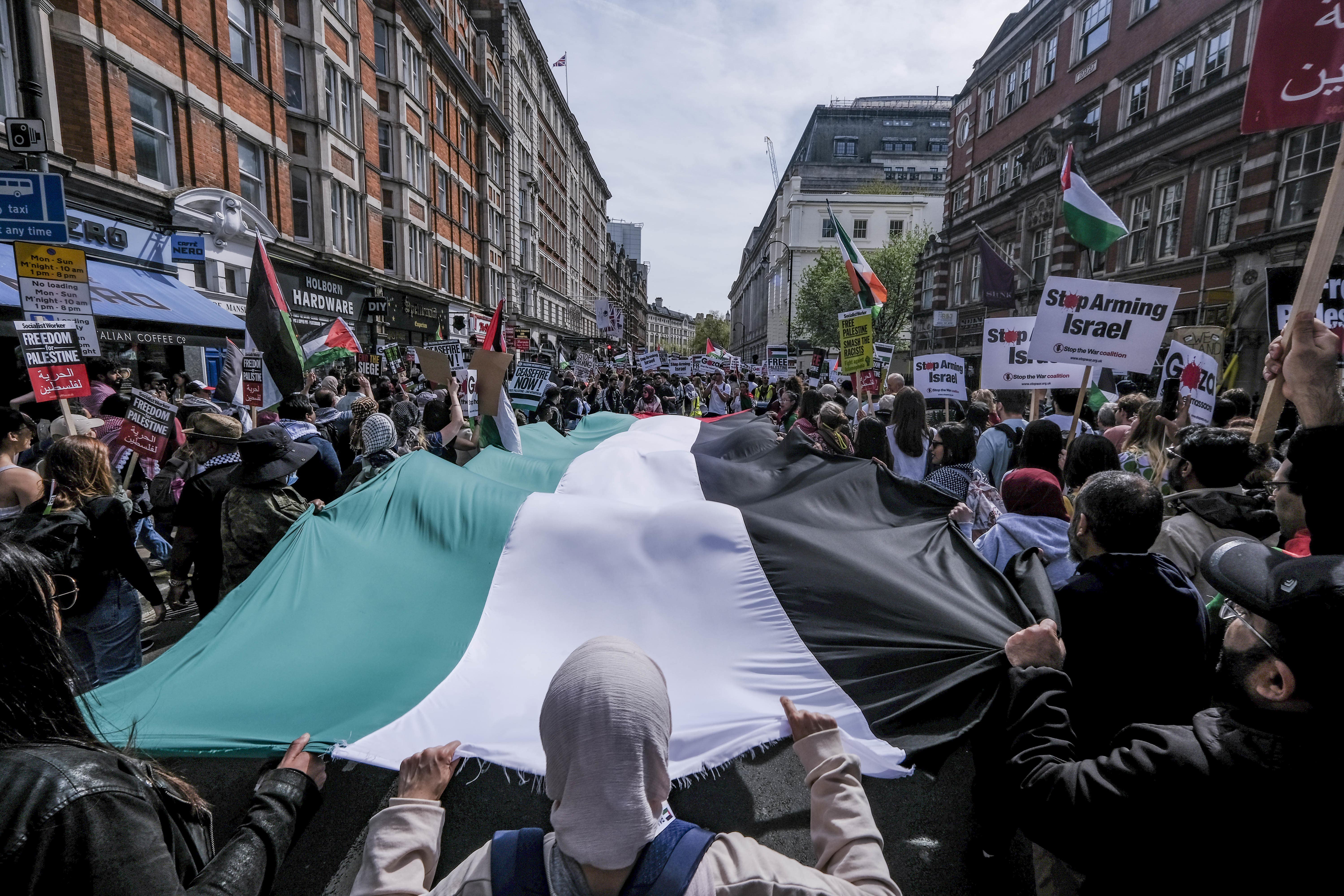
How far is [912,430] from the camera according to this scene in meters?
6.12

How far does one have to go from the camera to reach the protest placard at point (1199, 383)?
558cm

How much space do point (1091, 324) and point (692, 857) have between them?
5767mm

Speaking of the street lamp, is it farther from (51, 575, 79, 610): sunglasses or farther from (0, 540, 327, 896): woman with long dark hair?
(0, 540, 327, 896): woman with long dark hair

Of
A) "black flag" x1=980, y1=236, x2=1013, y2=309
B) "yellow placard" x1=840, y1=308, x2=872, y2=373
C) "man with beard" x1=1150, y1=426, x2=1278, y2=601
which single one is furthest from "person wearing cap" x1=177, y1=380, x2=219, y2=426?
"black flag" x1=980, y1=236, x2=1013, y2=309

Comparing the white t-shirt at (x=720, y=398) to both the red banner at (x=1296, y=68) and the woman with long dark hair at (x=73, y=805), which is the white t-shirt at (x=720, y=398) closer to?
the red banner at (x=1296, y=68)

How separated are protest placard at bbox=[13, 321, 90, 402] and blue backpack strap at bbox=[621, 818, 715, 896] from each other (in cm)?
664

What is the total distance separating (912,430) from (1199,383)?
8.08 feet

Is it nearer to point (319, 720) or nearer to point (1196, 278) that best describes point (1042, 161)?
point (1196, 278)

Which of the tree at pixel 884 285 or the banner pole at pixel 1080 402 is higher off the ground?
the tree at pixel 884 285

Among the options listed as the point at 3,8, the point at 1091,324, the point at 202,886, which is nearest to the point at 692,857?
the point at 202,886

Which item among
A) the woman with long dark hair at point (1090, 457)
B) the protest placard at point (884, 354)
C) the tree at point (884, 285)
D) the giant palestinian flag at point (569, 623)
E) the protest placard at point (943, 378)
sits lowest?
the giant palestinian flag at point (569, 623)

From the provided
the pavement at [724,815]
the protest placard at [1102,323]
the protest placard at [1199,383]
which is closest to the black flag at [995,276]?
the protest placard at [1199,383]

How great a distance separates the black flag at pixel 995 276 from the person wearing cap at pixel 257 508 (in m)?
9.22

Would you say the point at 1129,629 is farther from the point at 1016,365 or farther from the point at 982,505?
the point at 1016,365
